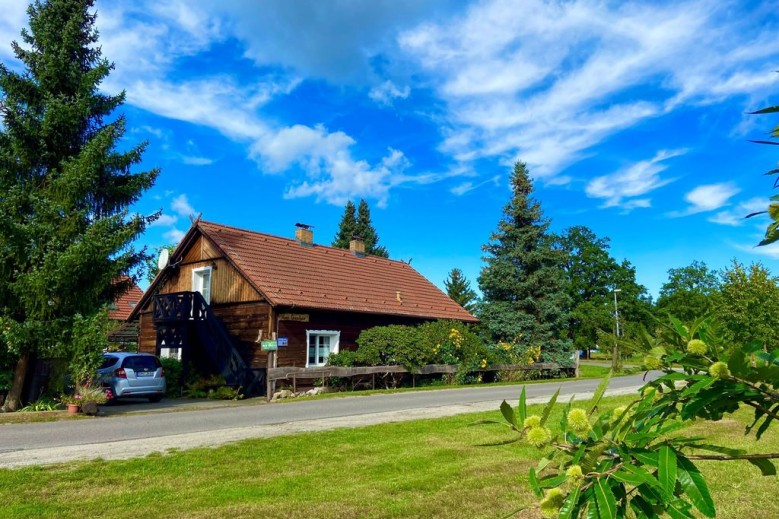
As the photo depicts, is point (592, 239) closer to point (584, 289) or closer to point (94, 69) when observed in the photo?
point (584, 289)

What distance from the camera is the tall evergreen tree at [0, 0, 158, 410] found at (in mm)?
14750

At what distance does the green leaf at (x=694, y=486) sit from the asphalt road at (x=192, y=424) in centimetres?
501

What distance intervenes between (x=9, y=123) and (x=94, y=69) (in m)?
2.80

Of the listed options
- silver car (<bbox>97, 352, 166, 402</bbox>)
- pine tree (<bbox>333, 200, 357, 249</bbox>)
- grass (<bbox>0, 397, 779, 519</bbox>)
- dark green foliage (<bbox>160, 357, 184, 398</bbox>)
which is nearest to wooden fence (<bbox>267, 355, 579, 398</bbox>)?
silver car (<bbox>97, 352, 166, 402</bbox>)

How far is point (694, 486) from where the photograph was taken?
153 cm

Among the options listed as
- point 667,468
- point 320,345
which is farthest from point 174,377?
point 667,468

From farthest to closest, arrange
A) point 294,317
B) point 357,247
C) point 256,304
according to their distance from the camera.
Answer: point 357,247
point 256,304
point 294,317

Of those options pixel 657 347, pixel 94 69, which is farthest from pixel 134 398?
pixel 657 347

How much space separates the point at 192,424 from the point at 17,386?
668 cm

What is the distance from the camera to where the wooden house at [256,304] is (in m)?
21.9

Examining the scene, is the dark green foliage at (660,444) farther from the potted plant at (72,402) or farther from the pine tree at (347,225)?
the pine tree at (347,225)

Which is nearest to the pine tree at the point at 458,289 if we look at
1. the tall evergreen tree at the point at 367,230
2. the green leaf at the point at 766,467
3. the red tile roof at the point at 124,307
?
the tall evergreen tree at the point at 367,230

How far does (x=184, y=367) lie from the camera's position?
22.1 m

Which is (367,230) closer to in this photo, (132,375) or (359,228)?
(359,228)
